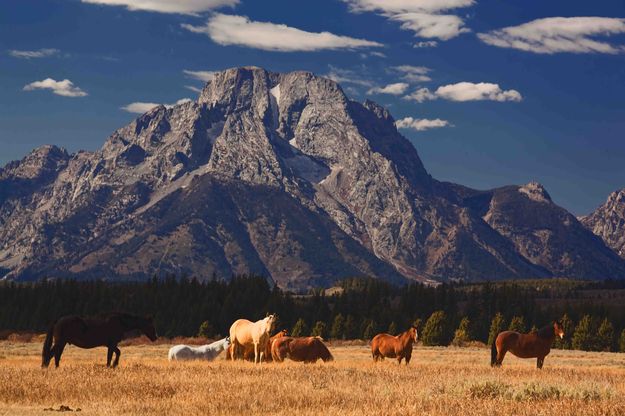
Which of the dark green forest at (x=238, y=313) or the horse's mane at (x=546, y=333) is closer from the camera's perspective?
the horse's mane at (x=546, y=333)

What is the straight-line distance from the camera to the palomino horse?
39469 mm

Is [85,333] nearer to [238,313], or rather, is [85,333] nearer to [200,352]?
[200,352]

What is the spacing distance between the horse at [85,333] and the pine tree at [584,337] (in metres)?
122

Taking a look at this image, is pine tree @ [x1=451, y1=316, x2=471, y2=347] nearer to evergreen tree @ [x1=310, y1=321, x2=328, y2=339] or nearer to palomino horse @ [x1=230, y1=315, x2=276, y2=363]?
evergreen tree @ [x1=310, y1=321, x2=328, y2=339]

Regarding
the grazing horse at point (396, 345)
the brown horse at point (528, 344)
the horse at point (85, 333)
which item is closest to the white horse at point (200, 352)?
the grazing horse at point (396, 345)

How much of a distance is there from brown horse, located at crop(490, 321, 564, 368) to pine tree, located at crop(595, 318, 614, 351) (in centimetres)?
11411

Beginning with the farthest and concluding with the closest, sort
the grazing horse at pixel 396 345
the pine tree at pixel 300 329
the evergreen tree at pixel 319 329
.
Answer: the evergreen tree at pixel 319 329 → the pine tree at pixel 300 329 → the grazing horse at pixel 396 345

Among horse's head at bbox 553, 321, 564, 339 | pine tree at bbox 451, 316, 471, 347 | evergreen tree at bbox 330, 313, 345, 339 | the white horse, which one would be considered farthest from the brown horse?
evergreen tree at bbox 330, 313, 345, 339

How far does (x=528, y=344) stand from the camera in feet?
127

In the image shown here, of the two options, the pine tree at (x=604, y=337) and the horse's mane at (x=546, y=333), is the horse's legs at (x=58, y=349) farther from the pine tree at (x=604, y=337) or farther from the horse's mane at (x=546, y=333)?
the pine tree at (x=604, y=337)

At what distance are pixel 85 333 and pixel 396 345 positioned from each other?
16134mm

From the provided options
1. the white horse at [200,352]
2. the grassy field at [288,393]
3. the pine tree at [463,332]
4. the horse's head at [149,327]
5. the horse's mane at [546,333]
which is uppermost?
the horse's mane at [546,333]

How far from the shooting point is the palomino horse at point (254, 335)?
39469 mm

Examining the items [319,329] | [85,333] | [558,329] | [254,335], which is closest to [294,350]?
[254,335]
